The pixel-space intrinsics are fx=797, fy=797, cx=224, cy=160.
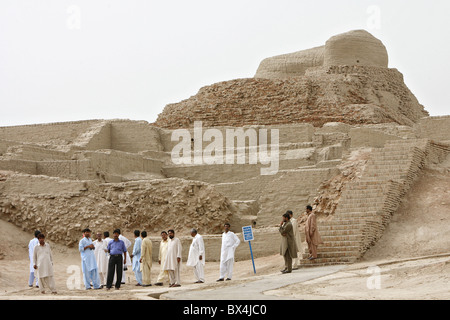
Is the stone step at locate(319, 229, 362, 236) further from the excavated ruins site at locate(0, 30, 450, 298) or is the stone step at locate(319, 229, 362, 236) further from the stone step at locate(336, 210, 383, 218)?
the stone step at locate(336, 210, 383, 218)

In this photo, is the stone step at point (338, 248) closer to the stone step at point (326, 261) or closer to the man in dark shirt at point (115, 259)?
the stone step at point (326, 261)

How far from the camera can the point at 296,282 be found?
12.3 meters

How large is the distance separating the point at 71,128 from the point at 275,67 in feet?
64.5

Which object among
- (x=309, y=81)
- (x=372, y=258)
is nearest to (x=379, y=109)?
(x=309, y=81)

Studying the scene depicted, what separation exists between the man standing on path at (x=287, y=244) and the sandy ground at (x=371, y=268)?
26cm

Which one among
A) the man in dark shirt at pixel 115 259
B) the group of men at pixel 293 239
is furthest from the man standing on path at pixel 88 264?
the group of men at pixel 293 239

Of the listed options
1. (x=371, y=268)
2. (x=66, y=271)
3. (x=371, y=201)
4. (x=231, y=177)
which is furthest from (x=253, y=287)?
(x=231, y=177)

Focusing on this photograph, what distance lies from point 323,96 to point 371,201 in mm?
25818

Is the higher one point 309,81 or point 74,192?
point 309,81

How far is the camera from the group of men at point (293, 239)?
1438cm

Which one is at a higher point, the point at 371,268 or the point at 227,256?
the point at 227,256

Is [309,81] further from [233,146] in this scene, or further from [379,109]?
[233,146]

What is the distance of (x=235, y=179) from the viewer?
26.8 m

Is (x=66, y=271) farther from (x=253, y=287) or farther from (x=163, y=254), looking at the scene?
(x=253, y=287)
